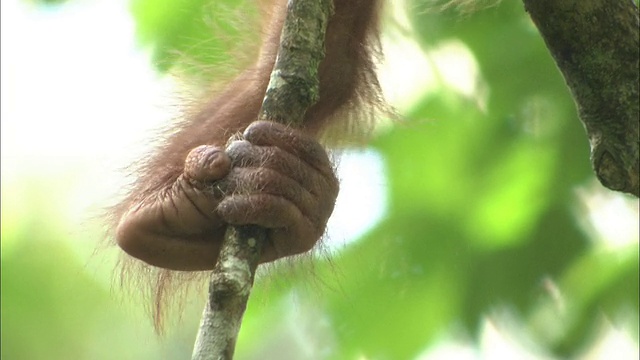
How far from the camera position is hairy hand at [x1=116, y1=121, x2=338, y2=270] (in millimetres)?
1345

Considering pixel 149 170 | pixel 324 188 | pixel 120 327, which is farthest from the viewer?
pixel 120 327

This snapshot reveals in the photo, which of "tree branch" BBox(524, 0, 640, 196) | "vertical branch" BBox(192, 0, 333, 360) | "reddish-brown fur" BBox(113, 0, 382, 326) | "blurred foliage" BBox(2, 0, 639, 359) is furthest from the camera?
"blurred foliage" BBox(2, 0, 639, 359)

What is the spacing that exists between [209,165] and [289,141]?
0.12 meters

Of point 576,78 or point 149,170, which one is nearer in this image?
point 576,78

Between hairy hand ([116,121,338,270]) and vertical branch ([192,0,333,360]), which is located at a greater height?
vertical branch ([192,0,333,360])

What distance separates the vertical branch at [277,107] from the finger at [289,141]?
0.01 meters

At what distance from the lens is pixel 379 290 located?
2.31 m

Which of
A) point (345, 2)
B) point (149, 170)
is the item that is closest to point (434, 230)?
point (345, 2)

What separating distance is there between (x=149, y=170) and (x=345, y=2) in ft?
1.60

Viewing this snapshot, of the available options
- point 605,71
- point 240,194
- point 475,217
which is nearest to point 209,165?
point 240,194

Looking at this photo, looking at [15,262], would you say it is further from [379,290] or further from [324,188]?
[324,188]

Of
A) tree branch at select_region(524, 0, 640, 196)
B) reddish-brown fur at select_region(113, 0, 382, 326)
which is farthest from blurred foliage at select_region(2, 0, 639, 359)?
tree branch at select_region(524, 0, 640, 196)

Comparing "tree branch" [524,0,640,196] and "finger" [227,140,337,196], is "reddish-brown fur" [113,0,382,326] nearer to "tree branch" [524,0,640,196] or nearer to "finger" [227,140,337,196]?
"finger" [227,140,337,196]

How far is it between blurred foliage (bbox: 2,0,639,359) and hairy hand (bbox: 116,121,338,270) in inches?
28.4
